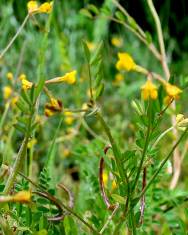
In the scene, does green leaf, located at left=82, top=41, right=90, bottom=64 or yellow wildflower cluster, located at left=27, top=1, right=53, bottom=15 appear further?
yellow wildflower cluster, located at left=27, top=1, right=53, bottom=15

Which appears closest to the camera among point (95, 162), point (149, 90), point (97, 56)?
point (149, 90)

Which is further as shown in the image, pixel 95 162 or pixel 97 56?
pixel 95 162

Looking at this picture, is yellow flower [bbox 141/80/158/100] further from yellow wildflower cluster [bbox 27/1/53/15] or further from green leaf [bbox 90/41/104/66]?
yellow wildflower cluster [bbox 27/1/53/15]

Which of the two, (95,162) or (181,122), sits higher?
(181,122)

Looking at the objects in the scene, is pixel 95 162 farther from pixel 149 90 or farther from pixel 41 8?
pixel 149 90

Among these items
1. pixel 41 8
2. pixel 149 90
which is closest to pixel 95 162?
pixel 41 8

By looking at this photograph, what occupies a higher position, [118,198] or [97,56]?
[97,56]

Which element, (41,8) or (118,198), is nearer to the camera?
(118,198)

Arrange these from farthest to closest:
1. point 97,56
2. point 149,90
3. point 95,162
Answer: point 95,162 < point 97,56 < point 149,90

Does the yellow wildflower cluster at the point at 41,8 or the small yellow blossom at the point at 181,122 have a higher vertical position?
the yellow wildflower cluster at the point at 41,8

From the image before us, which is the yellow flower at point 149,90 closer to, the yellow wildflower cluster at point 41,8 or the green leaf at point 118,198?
the green leaf at point 118,198

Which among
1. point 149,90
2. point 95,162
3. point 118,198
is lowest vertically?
point 95,162

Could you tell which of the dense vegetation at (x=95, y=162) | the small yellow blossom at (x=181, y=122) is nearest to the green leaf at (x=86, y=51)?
the dense vegetation at (x=95, y=162)

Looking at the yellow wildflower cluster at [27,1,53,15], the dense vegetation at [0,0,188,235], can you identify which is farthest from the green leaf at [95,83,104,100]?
the yellow wildflower cluster at [27,1,53,15]
